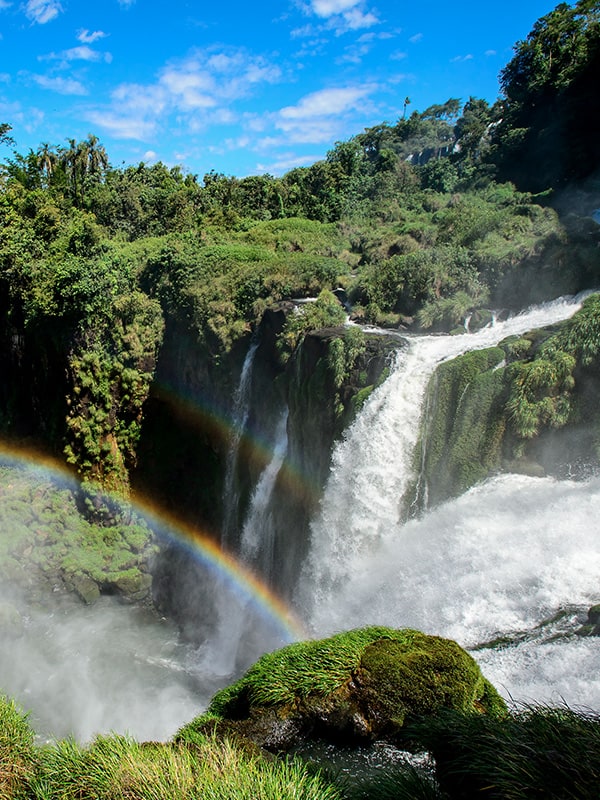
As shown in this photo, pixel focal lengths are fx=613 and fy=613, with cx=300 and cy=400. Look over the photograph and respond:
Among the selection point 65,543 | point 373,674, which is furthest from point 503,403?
point 65,543

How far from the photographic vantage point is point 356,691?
297 inches

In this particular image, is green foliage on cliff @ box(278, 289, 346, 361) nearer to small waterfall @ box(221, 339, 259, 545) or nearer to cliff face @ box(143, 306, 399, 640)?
cliff face @ box(143, 306, 399, 640)

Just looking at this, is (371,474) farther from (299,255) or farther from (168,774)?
(299,255)

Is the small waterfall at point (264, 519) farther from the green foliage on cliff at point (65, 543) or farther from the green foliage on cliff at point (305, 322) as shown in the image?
A: the green foliage on cliff at point (65, 543)

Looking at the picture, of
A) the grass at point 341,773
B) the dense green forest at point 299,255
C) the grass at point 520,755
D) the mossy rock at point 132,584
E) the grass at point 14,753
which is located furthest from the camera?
the mossy rock at point 132,584

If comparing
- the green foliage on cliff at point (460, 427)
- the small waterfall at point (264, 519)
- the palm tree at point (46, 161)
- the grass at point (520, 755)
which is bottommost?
the small waterfall at point (264, 519)

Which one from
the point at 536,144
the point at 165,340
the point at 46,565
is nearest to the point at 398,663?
the point at 46,565

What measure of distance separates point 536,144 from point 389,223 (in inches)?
341

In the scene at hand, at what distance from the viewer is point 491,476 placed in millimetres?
13180

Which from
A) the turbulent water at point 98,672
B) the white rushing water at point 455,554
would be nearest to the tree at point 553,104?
the white rushing water at point 455,554

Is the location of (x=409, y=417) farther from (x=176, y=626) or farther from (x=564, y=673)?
(x=176, y=626)

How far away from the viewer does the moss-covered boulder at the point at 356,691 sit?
7168mm

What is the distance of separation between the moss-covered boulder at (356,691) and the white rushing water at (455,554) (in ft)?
4.57

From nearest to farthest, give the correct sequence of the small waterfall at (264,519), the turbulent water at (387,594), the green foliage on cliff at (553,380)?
the turbulent water at (387,594) < the green foliage on cliff at (553,380) < the small waterfall at (264,519)
